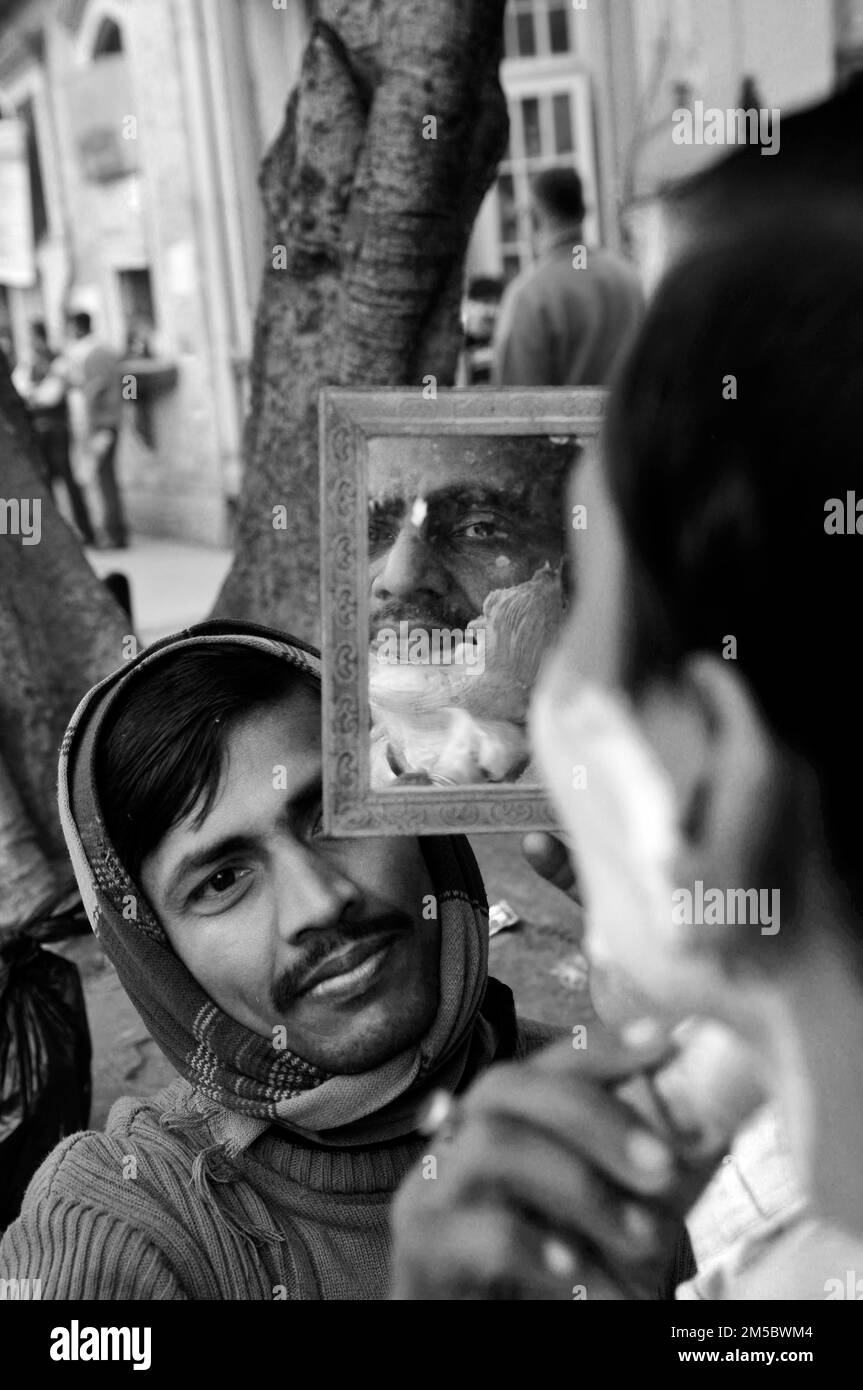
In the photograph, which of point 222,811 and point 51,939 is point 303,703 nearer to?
point 222,811

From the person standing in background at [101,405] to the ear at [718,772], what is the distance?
438 inches

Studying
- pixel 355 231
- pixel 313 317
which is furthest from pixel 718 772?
pixel 313 317

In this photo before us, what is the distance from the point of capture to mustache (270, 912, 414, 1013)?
55.3 inches

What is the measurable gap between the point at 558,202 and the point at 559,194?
30mm

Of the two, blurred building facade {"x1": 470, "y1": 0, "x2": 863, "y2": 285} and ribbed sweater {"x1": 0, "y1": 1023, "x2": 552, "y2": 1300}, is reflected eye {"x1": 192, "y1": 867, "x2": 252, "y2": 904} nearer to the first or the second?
ribbed sweater {"x1": 0, "y1": 1023, "x2": 552, "y2": 1300}

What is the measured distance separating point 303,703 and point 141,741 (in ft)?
0.55

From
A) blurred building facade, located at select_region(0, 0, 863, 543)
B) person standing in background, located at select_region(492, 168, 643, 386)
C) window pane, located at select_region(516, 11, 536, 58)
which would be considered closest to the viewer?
person standing in background, located at select_region(492, 168, 643, 386)

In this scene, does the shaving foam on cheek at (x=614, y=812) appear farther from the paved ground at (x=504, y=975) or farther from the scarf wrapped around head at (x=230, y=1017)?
the paved ground at (x=504, y=975)

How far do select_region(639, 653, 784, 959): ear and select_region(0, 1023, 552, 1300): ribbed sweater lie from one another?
87 centimetres

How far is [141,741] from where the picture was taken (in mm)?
1510

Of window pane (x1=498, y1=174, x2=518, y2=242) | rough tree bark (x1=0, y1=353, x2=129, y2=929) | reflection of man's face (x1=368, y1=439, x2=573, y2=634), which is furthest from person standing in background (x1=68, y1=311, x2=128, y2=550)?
A: reflection of man's face (x1=368, y1=439, x2=573, y2=634)
